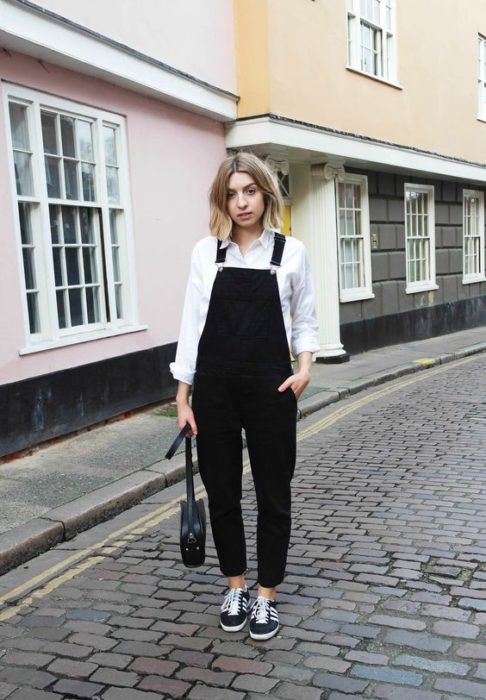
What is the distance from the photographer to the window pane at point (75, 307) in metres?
7.41

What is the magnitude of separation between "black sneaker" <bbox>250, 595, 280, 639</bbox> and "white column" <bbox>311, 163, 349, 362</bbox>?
8256 millimetres

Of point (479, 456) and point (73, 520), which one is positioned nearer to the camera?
point (73, 520)

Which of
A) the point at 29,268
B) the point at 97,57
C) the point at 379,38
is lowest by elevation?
the point at 29,268

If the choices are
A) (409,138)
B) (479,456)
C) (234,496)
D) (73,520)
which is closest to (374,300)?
(409,138)

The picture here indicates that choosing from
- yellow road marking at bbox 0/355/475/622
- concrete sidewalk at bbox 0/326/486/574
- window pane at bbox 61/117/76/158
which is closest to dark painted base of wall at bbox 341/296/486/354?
concrete sidewalk at bbox 0/326/486/574

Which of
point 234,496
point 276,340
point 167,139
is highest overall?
point 167,139

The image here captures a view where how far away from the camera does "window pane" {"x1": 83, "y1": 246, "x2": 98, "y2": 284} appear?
7631 mm

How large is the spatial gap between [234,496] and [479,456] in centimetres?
363

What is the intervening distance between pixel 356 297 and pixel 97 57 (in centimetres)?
683

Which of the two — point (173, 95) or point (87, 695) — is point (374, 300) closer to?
point (173, 95)

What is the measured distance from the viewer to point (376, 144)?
12.2m

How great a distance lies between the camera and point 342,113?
38.0ft

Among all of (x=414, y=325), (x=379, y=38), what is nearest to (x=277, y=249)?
(x=379, y=38)

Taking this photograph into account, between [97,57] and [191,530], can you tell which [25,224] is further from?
[191,530]
